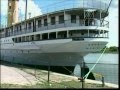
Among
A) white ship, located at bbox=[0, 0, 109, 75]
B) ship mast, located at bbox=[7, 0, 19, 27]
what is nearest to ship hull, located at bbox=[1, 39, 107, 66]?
white ship, located at bbox=[0, 0, 109, 75]

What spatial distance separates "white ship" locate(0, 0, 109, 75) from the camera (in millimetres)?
27594

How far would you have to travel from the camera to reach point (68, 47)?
1098 inches

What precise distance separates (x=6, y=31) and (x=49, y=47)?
15.7m

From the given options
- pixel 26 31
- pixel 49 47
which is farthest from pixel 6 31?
pixel 49 47

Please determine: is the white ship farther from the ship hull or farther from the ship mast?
the ship mast

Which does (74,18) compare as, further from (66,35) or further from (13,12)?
(13,12)

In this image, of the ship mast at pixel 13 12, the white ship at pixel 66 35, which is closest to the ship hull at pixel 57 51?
the white ship at pixel 66 35

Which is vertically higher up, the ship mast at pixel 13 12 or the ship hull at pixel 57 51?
the ship mast at pixel 13 12

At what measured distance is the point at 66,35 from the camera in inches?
1123

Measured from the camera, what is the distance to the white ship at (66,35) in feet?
90.5

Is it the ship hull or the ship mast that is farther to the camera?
the ship mast

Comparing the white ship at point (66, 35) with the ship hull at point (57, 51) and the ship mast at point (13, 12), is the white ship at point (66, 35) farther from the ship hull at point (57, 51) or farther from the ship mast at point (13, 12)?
→ the ship mast at point (13, 12)

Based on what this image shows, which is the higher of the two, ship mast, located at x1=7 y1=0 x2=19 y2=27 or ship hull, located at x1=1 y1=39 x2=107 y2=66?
ship mast, located at x1=7 y1=0 x2=19 y2=27

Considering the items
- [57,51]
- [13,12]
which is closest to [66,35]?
[57,51]
